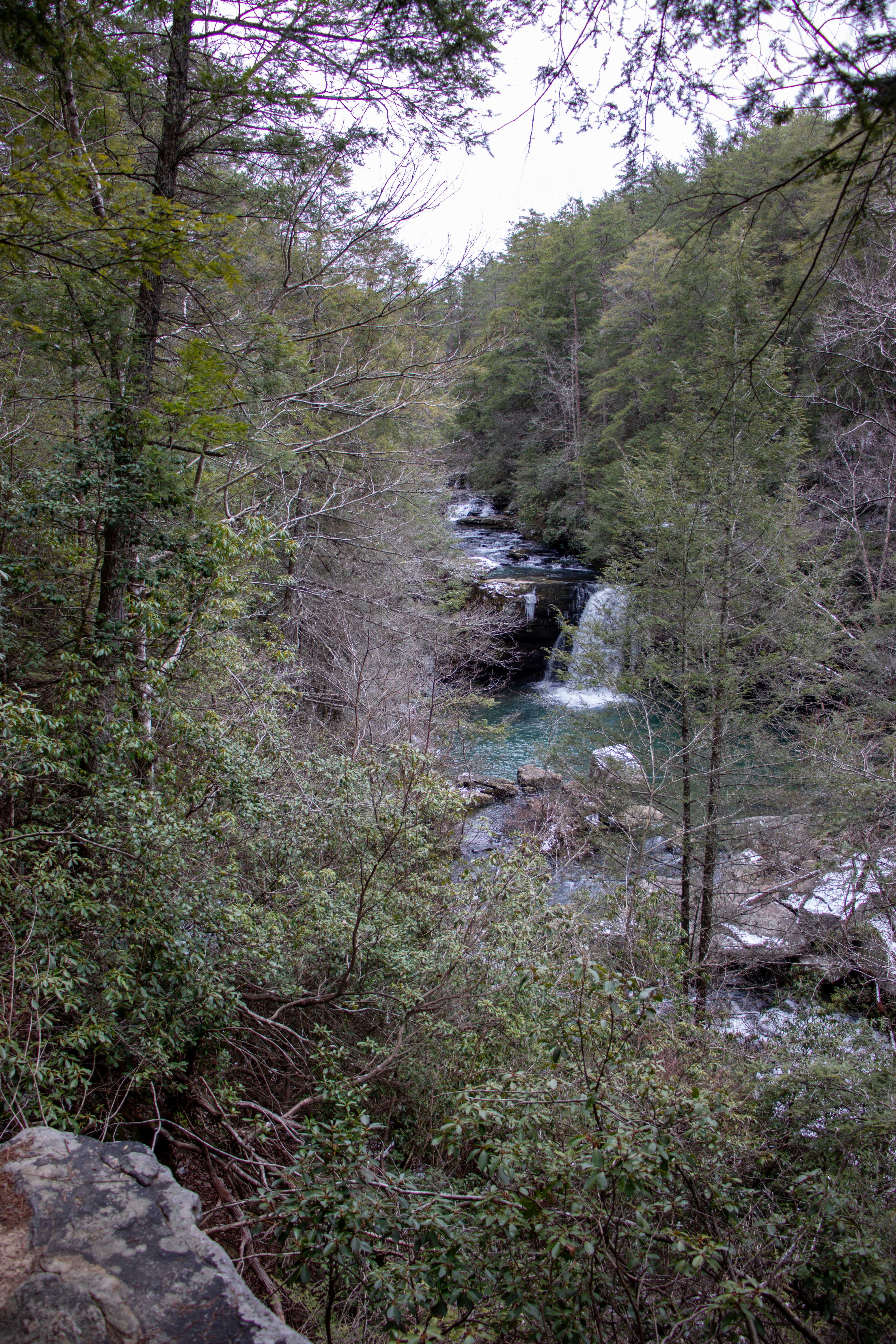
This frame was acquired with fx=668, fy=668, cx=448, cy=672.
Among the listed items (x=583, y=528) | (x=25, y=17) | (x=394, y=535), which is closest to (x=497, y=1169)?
(x=25, y=17)

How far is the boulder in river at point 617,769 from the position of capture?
957 cm

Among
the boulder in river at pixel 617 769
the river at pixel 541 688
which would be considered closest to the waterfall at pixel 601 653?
the river at pixel 541 688

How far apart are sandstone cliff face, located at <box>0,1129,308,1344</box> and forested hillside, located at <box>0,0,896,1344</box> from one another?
0.32 metres

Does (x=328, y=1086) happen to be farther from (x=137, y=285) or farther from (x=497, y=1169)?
(x=137, y=285)

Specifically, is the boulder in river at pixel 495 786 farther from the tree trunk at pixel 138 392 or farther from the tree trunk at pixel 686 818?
the tree trunk at pixel 138 392

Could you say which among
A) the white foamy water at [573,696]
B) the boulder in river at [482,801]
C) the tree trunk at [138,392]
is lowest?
the boulder in river at [482,801]

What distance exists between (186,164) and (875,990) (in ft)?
36.9

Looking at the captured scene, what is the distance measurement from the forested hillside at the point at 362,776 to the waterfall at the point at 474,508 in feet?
60.2

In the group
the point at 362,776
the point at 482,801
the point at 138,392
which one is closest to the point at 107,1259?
the point at 362,776

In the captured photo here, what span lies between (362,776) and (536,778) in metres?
8.18

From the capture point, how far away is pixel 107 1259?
2043 mm

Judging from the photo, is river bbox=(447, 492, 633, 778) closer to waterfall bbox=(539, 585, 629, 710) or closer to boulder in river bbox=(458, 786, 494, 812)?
waterfall bbox=(539, 585, 629, 710)

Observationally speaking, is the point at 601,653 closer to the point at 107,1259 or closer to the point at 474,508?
the point at 107,1259

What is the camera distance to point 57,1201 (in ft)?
7.13
